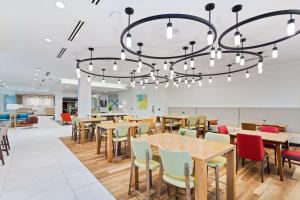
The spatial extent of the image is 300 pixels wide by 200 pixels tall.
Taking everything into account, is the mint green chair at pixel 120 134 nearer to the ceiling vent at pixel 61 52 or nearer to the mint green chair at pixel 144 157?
the mint green chair at pixel 144 157

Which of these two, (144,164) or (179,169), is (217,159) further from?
(144,164)

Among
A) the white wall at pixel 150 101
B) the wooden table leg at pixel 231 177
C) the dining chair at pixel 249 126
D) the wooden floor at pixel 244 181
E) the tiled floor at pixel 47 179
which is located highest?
the white wall at pixel 150 101

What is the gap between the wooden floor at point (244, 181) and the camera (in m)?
2.41

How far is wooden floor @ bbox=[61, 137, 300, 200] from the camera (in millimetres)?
2408

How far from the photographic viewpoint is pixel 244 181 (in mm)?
2852

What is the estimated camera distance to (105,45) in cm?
413

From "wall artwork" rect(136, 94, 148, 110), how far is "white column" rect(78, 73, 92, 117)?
14.7 feet

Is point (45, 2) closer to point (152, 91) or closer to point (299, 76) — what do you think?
point (299, 76)

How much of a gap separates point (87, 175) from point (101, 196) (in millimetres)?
875

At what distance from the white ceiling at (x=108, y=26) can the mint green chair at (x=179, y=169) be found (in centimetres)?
226

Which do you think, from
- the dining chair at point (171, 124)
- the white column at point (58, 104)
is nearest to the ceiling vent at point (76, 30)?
the dining chair at point (171, 124)

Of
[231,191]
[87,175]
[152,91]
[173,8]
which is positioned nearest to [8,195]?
[87,175]

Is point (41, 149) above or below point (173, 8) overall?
below

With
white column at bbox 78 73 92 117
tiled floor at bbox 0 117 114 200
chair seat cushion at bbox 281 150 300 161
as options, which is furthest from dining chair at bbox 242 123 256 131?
white column at bbox 78 73 92 117
